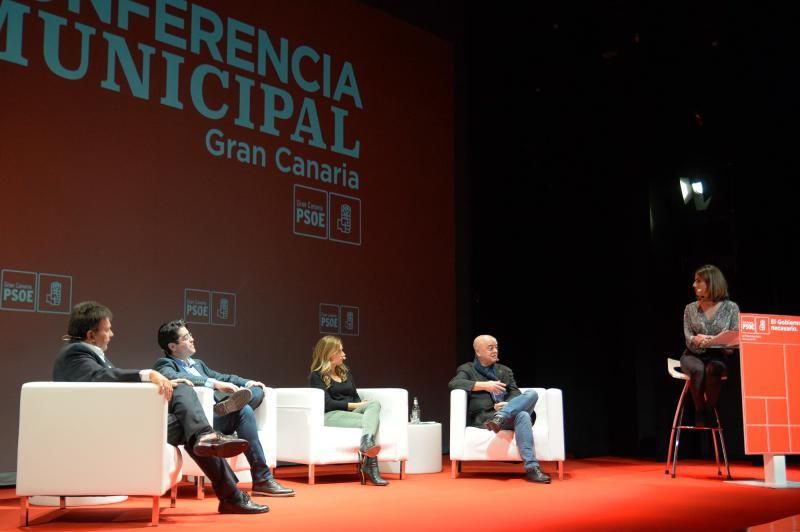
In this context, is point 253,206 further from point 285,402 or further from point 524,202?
point 524,202

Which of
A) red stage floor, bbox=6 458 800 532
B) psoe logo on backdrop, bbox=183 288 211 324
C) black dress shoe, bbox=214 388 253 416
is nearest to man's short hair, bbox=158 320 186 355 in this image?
black dress shoe, bbox=214 388 253 416

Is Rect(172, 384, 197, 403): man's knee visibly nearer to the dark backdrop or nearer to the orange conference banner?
the orange conference banner

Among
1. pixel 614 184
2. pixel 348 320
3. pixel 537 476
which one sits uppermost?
pixel 614 184

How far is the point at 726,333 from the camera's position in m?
5.13

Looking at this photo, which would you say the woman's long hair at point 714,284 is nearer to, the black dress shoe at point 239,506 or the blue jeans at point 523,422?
the blue jeans at point 523,422

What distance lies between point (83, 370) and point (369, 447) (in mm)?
1946

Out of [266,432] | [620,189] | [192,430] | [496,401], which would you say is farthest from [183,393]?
[620,189]

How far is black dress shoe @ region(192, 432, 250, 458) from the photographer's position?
3633 millimetres

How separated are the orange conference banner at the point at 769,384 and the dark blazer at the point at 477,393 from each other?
1.48 m

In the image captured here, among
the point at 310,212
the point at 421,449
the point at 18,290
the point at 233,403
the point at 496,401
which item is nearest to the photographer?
the point at 233,403

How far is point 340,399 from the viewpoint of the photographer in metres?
5.59

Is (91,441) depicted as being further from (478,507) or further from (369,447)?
(369,447)

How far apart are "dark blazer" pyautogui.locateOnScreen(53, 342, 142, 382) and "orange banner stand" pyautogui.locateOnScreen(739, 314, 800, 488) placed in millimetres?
3409

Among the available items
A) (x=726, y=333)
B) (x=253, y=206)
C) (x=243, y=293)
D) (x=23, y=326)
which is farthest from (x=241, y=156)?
(x=726, y=333)
